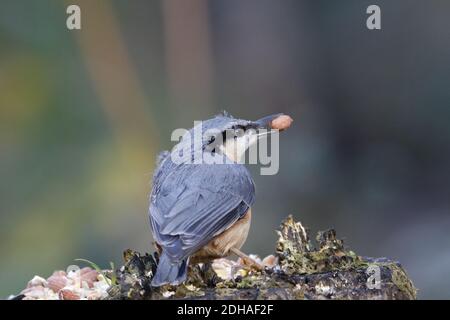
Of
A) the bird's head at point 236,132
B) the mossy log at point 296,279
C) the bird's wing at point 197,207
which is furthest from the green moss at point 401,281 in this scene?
the bird's head at point 236,132

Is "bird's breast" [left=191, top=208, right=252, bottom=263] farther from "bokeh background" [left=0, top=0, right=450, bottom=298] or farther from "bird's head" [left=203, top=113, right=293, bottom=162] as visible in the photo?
"bokeh background" [left=0, top=0, right=450, bottom=298]

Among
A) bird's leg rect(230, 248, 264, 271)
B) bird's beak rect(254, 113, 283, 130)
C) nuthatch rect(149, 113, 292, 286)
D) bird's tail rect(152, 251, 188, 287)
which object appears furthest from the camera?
bird's beak rect(254, 113, 283, 130)

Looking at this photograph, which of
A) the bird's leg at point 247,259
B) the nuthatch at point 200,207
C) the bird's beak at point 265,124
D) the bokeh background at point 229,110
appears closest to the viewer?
the nuthatch at point 200,207

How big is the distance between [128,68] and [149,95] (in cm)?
30

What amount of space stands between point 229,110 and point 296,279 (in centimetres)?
298

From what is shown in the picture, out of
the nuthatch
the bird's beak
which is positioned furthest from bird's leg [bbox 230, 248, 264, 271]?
the bird's beak

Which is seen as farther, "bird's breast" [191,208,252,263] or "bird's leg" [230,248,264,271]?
"bird's leg" [230,248,264,271]

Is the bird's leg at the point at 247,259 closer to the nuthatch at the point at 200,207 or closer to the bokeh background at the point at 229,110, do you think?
the nuthatch at the point at 200,207

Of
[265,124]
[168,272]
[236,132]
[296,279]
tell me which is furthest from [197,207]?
[265,124]

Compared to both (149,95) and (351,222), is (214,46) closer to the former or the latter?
(149,95)

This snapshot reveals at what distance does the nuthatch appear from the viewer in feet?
9.70

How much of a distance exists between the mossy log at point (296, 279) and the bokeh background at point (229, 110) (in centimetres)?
210

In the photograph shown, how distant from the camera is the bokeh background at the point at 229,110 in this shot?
5.46 m

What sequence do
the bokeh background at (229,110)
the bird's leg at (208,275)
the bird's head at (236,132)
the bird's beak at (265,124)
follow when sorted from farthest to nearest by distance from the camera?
the bokeh background at (229,110), the bird's beak at (265,124), the bird's head at (236,132), the bird's leg at (208,275)
